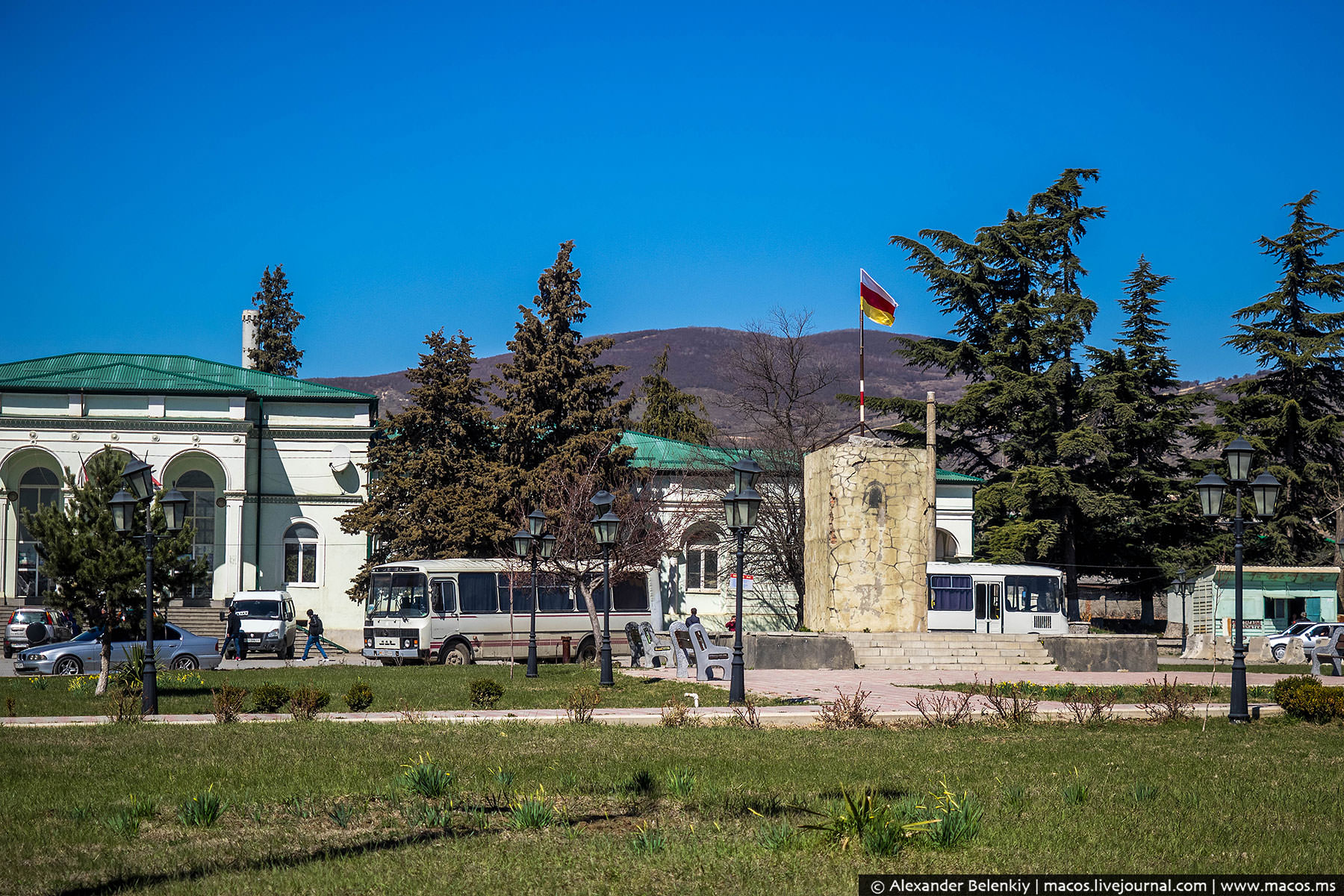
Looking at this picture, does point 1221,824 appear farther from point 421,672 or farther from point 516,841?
point 421,672

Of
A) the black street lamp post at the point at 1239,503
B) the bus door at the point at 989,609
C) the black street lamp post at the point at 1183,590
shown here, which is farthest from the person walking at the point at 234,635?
the black street lamp post at the point at 1183,590

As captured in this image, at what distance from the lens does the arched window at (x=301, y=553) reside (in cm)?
4641

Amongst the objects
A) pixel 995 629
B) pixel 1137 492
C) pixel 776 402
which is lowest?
pixel 995 629

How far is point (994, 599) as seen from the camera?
131ft

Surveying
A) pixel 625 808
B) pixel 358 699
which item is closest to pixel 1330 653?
pixel 358 699

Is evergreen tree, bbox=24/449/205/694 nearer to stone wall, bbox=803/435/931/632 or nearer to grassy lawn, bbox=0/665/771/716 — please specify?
grassy lawn, bbox=0/665/771/716

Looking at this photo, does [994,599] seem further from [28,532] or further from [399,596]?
[28,532]

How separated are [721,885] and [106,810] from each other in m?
4.98

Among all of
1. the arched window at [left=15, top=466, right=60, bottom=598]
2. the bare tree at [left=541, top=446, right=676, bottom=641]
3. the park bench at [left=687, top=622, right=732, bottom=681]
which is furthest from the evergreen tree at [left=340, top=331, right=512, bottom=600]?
the park bench at [left=687, top=622, right=732, bottom=681]

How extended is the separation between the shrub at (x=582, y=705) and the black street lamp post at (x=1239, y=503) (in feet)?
27.5

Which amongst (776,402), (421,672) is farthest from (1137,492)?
(421,672)

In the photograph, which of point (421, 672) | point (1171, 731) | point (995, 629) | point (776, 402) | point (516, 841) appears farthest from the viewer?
point (776, 402)

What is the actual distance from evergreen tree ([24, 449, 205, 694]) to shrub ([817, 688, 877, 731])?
12.8 meters

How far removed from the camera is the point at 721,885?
653 centimetres
